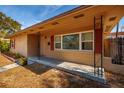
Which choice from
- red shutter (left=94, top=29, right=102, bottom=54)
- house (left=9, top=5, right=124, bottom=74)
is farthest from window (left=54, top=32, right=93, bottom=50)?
red shutter (left=94, top=29, right=102, bottom=54)

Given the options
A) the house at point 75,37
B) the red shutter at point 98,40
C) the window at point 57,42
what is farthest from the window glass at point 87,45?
the window at point 57,42

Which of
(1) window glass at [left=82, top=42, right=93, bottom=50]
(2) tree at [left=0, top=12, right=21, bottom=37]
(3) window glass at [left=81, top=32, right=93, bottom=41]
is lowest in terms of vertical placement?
(1) window glass at [left=82, top=42, right=93, bottom=50]

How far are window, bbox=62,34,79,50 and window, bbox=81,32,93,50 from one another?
0.49m

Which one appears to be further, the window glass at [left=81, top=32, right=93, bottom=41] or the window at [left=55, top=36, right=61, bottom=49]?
the window at [left=55, top=36, right=61, bottom=49]

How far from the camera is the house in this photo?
6.11 meters

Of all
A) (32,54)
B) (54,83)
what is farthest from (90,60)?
(32,54)

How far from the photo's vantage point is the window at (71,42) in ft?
28.8

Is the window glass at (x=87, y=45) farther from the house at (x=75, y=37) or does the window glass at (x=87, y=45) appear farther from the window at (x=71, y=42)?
the window at (x=71, y=42)

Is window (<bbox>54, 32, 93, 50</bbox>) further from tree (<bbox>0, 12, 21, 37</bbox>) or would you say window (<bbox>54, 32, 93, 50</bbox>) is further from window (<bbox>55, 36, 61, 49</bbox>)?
tree (<bbox>0, 12, 21, 37</bbox>)

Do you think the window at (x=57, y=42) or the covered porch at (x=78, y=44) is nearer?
the covered porch at (x=78, y=44)

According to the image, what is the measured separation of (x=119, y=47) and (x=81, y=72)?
121 inches

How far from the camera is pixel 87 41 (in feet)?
26.6

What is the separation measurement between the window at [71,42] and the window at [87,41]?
0.49 metres
